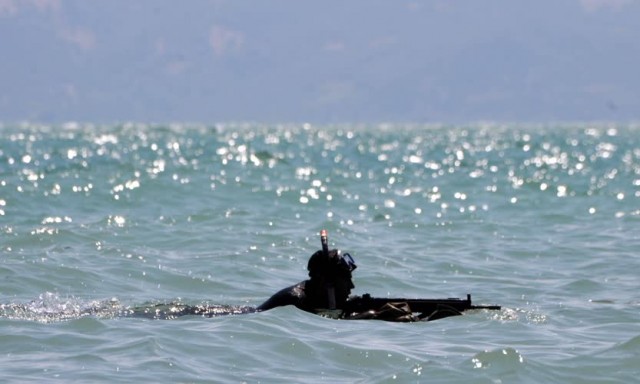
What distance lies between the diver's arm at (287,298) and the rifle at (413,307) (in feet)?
1.72

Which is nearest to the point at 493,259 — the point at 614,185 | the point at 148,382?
the point at 148,382

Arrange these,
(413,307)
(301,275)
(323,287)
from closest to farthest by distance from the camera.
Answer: (323,287)
(413,307)
(301,275)

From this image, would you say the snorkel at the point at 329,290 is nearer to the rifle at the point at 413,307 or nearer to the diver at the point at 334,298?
the diver at the point at 334,298

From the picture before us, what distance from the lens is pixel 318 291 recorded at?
14.6 m

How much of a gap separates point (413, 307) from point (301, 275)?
4.74 m

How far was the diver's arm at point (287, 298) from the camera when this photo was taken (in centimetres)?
1491

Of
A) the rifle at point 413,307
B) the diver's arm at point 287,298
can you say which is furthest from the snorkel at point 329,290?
the diver's arm at point 287,298

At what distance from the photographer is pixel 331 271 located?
47.2 ft

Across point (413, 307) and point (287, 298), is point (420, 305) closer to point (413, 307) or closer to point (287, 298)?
point (413, 307)

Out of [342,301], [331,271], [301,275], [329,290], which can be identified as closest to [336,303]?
[342,301]

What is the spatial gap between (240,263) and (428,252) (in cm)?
345

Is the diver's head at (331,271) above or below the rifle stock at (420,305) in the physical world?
above

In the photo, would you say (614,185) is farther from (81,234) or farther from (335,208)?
(81,234)

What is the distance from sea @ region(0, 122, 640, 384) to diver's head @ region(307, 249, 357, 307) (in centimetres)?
35
